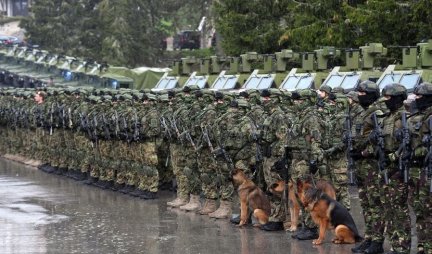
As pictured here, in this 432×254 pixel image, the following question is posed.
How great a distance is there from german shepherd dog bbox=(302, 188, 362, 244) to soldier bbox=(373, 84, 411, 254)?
0.98 metres

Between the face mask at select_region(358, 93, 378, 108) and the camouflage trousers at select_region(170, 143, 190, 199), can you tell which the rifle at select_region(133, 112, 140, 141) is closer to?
the camouflage trousers at select_region(170, 143, 190, 199)

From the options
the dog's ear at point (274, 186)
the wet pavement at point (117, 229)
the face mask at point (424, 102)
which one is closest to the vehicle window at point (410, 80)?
the wet pavement at point (117, 229)

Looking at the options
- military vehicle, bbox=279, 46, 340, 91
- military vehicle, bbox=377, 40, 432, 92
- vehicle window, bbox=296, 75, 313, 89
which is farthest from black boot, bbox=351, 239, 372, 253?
military vehicle, bbox=279, 46, 340, 91

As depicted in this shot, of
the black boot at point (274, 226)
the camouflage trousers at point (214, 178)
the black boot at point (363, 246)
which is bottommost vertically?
the black boot at point (274, 226)

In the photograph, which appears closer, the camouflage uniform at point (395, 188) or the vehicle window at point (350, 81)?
the camouflage uniform at point (395, 188)

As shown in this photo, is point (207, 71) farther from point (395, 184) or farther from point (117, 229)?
point (395, 184)

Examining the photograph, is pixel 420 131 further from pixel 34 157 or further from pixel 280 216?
pixel 34 157

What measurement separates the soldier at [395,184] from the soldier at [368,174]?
0.73 feet

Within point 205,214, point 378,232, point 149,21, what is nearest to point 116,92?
point 205,214

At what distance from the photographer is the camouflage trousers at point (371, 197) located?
42.1 feet

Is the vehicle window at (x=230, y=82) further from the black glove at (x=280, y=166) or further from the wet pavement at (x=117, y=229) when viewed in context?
the black glove at (x=280, y=166)

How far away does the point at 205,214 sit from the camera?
17203 millimetres

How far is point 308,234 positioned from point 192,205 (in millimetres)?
3849

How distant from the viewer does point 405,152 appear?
39.3 feet
